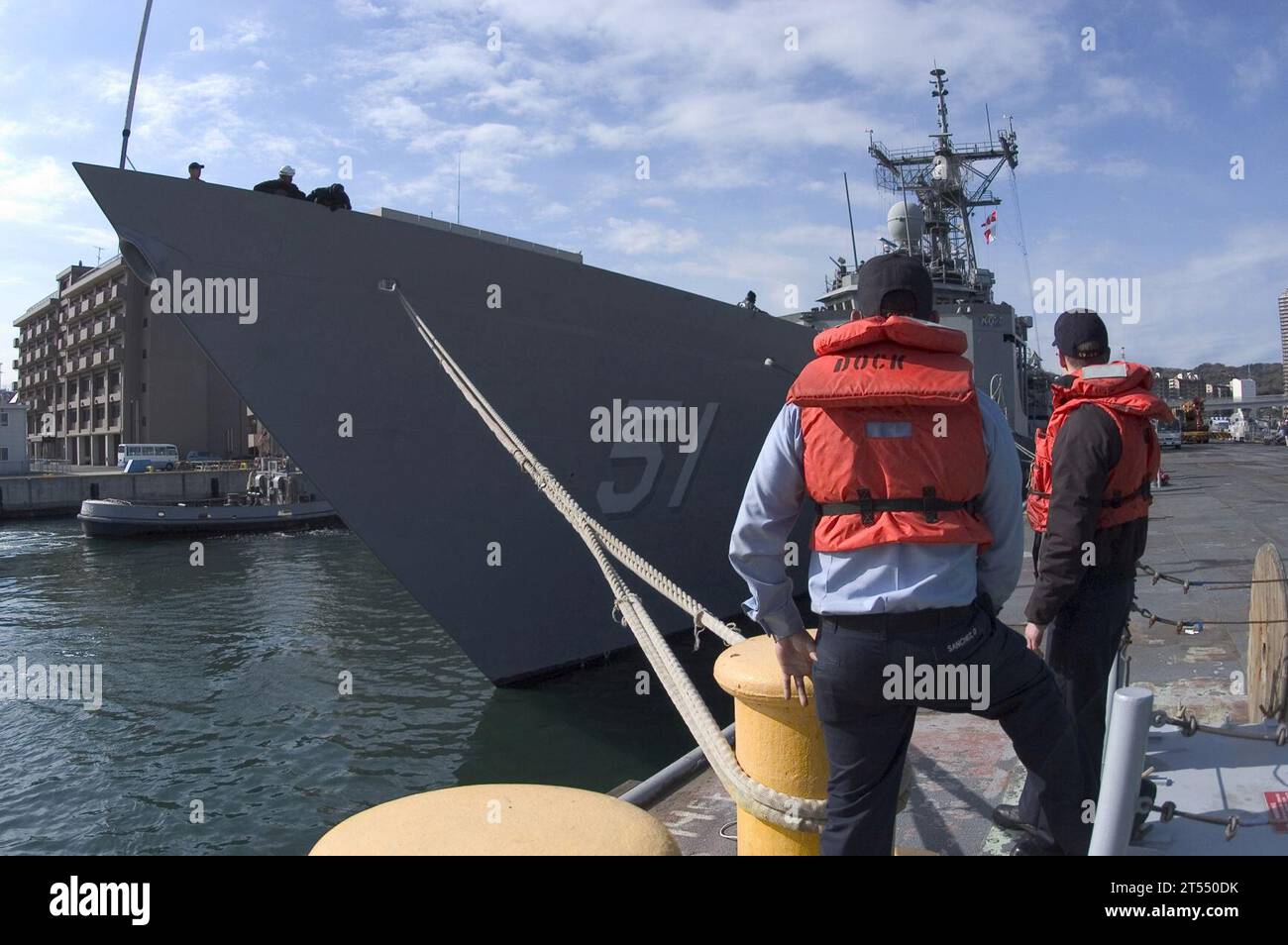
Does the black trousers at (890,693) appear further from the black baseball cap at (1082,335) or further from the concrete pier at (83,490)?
the concrete pier at (83,490)

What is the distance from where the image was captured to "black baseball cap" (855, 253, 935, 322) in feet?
6.40

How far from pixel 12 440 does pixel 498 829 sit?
51.0 metres

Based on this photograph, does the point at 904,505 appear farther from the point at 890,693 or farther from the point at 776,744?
the point at 776,744

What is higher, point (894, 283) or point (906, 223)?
point (906, 223)

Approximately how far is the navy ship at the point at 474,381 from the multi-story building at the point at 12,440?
145 feet

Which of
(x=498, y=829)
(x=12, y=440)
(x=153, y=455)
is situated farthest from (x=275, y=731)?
(x=12, y=440)

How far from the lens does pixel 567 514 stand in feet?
16.3

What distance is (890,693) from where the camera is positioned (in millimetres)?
1783

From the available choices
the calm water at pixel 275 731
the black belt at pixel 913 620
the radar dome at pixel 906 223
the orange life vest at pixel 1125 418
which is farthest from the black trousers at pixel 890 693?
the radar dome at pixel 906 223

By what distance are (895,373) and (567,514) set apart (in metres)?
3.31

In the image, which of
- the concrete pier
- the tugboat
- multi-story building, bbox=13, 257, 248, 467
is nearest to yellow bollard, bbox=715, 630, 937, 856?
the tugboat

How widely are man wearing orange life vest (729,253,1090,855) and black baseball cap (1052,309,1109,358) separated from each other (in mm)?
1194
